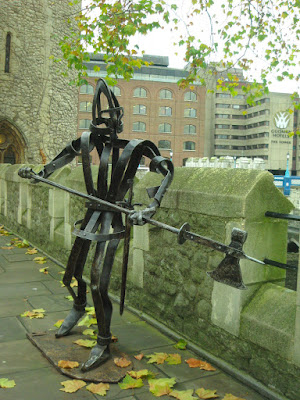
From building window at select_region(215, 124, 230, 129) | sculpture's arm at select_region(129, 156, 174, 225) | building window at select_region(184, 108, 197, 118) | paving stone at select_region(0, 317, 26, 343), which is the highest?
building window at select_region(184, 108, 197, 118)

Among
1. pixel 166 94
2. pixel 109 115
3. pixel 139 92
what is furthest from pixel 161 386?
pixel 166 94

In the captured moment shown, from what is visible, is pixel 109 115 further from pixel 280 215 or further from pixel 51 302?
pixel 51 302

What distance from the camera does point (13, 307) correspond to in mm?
4516

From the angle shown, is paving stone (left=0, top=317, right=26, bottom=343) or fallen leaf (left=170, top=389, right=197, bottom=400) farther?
paving stone (left=0, top=317, right=26, bottom=343)

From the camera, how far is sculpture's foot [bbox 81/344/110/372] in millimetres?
3020

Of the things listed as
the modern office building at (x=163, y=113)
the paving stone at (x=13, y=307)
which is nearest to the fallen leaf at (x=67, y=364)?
the paving stone at (x=13, y=307)

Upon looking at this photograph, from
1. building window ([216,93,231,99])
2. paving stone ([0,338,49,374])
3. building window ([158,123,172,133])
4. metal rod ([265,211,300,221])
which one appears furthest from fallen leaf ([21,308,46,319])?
building window ([216,93,231,99])

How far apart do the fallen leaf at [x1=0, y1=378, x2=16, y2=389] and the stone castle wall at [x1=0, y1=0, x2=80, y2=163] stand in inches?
663

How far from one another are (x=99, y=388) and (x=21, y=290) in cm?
266

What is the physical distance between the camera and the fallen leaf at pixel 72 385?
2.80 meters

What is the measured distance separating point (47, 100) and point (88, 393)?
17.8 metres

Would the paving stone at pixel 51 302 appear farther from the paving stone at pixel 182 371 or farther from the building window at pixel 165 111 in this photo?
the building window at pixel 165 111

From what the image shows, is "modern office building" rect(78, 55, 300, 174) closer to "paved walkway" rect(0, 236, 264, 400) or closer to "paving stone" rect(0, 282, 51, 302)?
"paving stone" rect(0, 282, 51, 302)

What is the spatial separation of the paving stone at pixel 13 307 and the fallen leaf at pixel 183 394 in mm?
2152
